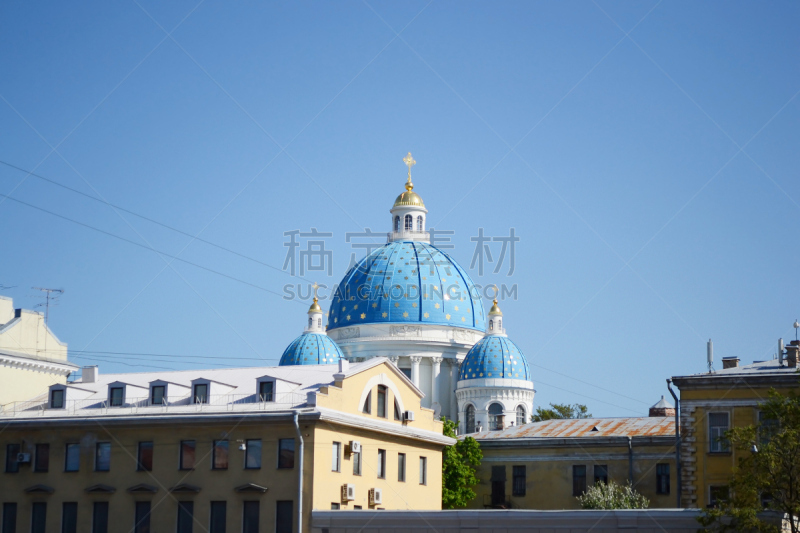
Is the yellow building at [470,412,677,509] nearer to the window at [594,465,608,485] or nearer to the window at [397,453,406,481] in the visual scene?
the window at [594,465,608,485]

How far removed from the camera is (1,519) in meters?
40.6

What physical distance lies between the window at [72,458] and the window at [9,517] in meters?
2.17

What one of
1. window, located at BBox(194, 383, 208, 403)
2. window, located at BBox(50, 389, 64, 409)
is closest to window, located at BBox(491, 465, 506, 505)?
window, located at BBox(194, 383, 208, 403)

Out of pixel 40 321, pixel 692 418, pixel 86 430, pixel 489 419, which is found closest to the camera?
pixel 86 430

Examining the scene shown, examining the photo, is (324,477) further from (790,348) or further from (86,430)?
(790,348)

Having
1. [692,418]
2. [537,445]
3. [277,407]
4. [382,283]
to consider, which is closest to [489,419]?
[382,283]

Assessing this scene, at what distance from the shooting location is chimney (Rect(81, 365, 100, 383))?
1800 inches

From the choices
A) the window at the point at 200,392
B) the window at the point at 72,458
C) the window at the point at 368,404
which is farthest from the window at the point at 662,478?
the window at the point at 72,458

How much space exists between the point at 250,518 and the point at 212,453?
243 centimetres

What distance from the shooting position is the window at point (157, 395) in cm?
4141

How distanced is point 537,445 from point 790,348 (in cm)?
1261

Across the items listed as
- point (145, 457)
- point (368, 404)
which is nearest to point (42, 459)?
point (145, 457)

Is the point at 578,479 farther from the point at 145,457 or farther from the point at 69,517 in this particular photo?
the point at 69,517

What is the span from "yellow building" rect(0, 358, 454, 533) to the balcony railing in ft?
0.17
